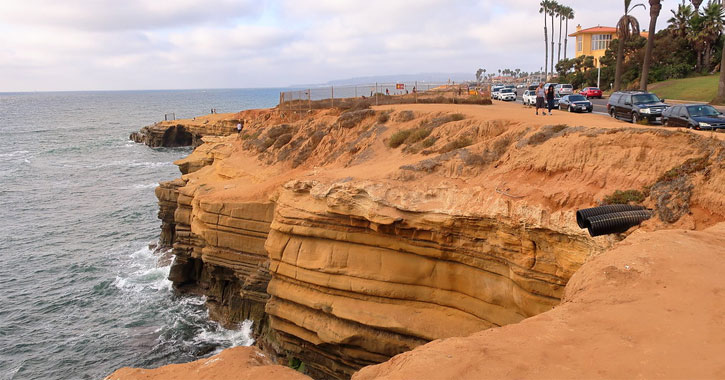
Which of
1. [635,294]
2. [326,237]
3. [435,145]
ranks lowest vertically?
[326,237]

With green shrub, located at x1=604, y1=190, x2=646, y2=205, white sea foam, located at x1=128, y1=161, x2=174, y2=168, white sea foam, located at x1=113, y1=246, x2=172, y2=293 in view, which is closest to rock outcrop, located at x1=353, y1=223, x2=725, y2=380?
green shrub, located at x1=604, y1=190, x2=646, y2=205

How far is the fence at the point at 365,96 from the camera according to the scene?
31.5m

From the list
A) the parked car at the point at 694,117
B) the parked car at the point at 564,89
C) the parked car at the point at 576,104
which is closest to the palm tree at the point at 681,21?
the parked car at the point at 564,89

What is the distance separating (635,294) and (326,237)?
9.11 m

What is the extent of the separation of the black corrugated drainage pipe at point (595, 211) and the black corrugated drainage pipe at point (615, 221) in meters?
0.11

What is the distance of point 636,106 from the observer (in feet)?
75.7

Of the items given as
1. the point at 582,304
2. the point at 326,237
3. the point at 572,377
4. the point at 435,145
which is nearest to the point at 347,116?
the point at 435,145

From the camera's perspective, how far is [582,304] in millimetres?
6988

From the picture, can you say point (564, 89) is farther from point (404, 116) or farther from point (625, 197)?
point (625, 197)

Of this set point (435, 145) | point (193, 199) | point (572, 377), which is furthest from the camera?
point (193, 199)

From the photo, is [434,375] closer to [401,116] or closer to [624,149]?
[624,149]

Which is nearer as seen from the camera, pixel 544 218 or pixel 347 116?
pixel 544 218

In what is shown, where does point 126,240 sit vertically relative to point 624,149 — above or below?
below

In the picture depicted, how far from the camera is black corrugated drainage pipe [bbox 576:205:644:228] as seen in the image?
32.9ft
